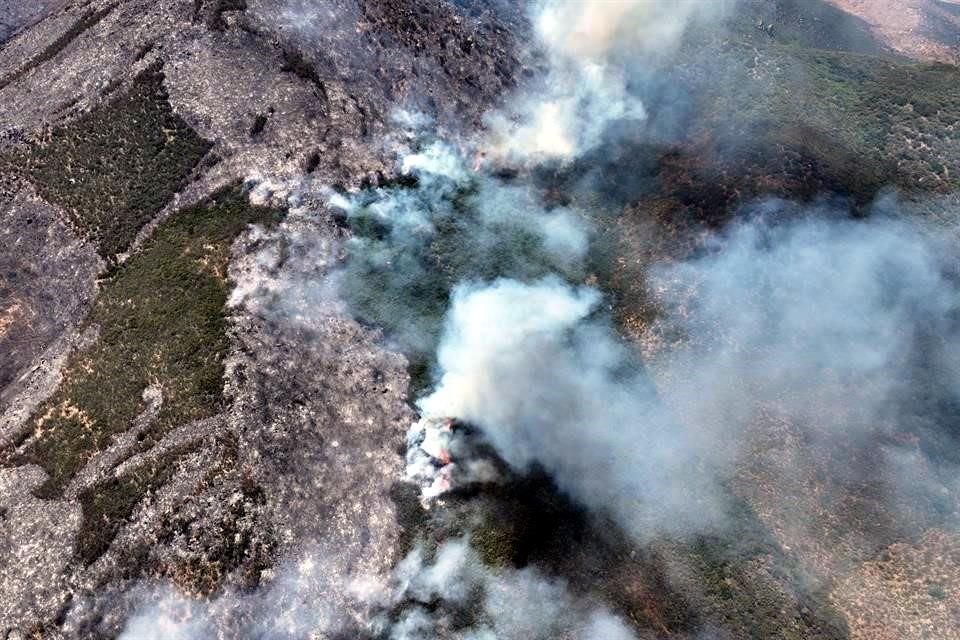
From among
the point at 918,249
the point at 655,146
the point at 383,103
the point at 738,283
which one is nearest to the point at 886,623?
the point at 738,283

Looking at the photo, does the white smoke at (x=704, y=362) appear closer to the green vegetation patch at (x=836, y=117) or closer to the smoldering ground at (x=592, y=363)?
the smoldering ground at (x=592, y=363)

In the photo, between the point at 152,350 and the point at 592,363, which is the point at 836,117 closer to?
the point at 592,363

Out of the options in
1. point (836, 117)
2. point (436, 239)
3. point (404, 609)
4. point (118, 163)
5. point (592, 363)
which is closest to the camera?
point (404, 609)

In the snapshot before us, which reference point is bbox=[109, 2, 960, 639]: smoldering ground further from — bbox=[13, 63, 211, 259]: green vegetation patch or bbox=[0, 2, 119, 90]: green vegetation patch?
bbox=[0, 2, 119, 90]: green vegetation patch

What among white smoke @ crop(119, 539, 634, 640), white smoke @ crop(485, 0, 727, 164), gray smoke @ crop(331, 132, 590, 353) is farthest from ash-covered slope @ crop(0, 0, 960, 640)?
white smoke @ crop(485, 0, 727, 164)

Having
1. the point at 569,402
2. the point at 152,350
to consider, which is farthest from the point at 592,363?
the point at 152,350

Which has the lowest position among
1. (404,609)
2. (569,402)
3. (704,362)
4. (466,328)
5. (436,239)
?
(436,239)
